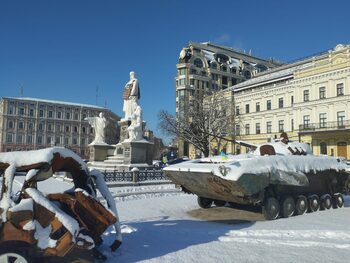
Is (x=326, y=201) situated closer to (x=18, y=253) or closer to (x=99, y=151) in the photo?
(x=18, y=253)

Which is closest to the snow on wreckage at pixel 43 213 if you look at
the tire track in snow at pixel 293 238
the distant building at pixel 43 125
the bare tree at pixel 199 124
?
the tire track in snow at pixel 293 238

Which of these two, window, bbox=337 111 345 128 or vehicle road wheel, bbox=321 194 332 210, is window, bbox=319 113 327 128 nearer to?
window, bbox=337 111 345 128

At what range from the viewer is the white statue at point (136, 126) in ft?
77.0

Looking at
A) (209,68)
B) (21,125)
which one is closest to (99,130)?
(209,68)

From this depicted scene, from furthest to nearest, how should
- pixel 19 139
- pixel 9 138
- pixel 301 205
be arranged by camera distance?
pixel 19 139 < pixel 9 138 < pixel 301 205

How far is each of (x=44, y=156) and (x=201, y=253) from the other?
323 centimetres

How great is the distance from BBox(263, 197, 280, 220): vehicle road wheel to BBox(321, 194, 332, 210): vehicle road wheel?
2.81m

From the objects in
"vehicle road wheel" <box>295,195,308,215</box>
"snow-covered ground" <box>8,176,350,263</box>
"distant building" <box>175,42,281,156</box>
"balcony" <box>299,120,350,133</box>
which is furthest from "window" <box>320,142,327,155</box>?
"vehicle road wheel" <box>295,195,308,215</box>

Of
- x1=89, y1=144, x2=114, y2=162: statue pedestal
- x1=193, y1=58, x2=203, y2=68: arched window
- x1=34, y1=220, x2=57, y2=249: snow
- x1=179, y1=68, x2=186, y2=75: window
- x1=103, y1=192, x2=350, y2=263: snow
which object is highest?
x1=193, y1=58, x2=203, y2=68: arched window

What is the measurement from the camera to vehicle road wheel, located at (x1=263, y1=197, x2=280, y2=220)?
10109 millimetres

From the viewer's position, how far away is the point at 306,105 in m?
47.6

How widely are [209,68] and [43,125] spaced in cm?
4226

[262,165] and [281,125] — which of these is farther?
[281,125]

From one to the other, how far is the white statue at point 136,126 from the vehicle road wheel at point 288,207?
554 inches
